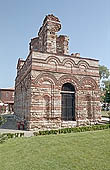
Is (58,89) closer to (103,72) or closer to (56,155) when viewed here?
(56,155)

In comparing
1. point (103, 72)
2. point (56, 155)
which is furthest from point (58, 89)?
point (103, 72)

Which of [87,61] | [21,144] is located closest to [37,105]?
[21,144]

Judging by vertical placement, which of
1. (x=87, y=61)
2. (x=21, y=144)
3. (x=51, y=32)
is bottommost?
(x=21, y=144)

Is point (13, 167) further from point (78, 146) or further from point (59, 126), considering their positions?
point (59, 126)

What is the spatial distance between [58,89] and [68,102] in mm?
1676

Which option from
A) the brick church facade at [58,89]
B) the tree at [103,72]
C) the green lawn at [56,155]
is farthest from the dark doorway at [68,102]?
the tree at [103,72]

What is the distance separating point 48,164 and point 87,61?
1174 cm

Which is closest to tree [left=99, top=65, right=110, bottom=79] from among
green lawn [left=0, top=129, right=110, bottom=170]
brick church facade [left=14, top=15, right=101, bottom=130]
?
brick church facade [left=14, top=15, right=101, bottom=130]

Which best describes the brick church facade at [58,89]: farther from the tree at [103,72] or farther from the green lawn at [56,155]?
the tree at [103,72]

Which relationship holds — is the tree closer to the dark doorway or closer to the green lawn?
the dark doorway

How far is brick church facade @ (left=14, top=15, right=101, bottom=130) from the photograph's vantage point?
12.3 m

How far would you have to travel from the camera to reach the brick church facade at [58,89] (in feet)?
40.2

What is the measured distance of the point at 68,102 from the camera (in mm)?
13664

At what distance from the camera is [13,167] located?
5.01 meters
